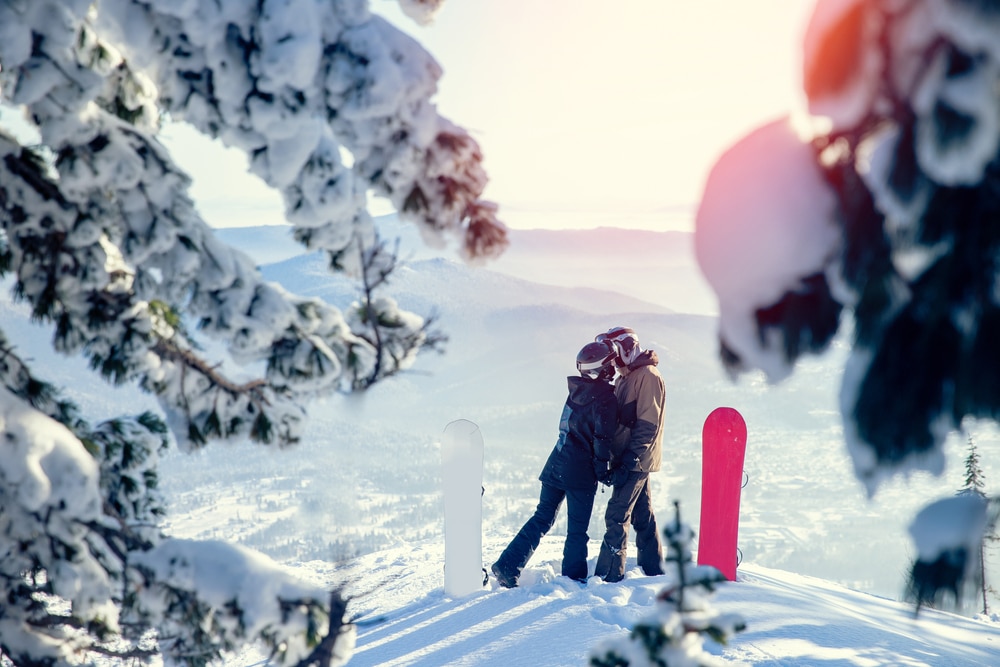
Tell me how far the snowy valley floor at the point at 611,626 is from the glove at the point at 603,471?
3.01 ft

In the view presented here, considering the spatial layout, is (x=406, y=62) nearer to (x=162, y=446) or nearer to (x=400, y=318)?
(x=400, y=318)

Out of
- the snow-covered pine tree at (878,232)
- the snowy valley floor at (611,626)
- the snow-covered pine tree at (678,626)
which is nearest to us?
the snow-covered pine tree at (878,232)

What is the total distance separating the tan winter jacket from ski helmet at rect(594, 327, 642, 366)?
10 centimetres

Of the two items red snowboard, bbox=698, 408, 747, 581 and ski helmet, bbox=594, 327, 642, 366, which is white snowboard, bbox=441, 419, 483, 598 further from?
red snowboard, bbox=698, 408, 747, 581

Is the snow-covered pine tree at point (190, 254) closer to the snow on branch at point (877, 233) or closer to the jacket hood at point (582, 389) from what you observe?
the snow on branch at point (877, 233)

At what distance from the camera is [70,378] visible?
2156 cm

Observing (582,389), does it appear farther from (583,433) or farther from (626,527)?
(626,527)

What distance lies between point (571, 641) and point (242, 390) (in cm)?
288

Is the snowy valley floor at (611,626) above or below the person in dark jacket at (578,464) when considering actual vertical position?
below

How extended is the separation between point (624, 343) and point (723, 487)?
1709mm

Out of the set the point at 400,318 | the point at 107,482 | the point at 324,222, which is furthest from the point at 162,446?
the point at 324,222

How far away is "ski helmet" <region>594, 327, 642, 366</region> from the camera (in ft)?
21.5

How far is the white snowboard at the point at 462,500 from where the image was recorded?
670 cm

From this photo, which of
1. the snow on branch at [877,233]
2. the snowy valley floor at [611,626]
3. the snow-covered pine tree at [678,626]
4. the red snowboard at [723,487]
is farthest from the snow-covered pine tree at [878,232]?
the red snowboard at [723,487]
